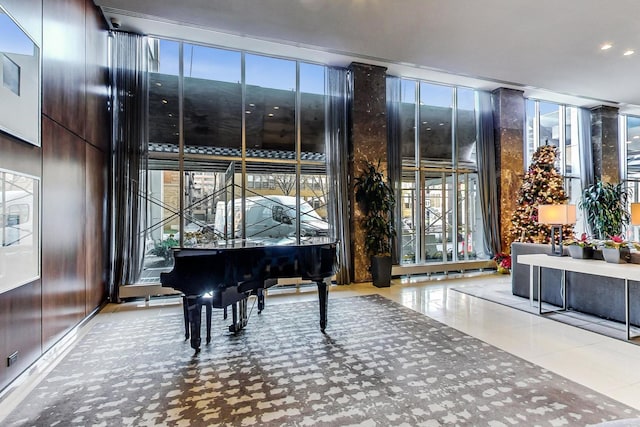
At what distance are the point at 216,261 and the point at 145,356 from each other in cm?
112

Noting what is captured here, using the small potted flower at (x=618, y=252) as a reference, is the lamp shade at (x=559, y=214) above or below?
above

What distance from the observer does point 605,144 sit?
29.1 feet

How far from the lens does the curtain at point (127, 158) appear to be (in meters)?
4.91

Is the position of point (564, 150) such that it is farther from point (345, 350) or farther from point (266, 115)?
point (345, 350)

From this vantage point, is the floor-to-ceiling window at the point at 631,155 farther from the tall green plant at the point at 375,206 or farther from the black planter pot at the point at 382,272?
the black planter pot at the point at 382,272

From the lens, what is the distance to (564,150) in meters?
8.84

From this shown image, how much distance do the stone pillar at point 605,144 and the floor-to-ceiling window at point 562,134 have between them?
1.53 ft

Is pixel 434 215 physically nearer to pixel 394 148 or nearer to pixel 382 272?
pixel 394 148

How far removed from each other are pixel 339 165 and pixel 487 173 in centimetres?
385

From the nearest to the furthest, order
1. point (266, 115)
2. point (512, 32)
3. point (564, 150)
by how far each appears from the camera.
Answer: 1. point (512, 32)
2. point (266, 115)
3. point (564, 150)

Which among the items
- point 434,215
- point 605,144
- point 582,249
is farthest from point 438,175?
point 605,144

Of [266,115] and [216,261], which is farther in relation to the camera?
[266,115]

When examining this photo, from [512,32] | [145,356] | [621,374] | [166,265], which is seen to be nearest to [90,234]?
[166,265]

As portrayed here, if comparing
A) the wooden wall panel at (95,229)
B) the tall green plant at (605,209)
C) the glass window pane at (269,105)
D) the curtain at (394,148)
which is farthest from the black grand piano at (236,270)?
the tall green plant at (605,209)
